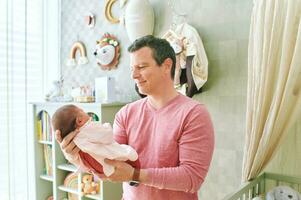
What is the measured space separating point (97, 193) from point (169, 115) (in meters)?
1.49

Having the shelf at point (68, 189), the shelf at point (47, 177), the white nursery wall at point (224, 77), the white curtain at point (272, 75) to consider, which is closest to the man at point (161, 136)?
the white curtain at point (272, 75)

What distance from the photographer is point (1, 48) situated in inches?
101

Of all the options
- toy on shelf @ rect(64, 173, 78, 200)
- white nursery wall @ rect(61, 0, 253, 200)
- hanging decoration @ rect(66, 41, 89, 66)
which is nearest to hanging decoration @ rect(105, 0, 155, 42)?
white nursery wall @ rect(61, 0, 253, 200)

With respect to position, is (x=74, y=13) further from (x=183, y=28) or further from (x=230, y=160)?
(x=230, y=160)

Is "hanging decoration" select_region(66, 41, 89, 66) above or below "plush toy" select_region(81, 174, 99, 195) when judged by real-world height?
above

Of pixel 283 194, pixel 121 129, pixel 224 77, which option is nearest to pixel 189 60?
pixel 224 77

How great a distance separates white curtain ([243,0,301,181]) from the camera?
1.36 metres

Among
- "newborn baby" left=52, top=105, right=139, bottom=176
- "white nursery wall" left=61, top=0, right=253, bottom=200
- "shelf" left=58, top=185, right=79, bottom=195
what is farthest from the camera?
"shelf" left=58, top=185, right=79, bottom=195

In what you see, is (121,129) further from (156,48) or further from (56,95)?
(56,95)

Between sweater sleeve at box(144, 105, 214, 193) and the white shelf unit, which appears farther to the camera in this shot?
the white shelf unit

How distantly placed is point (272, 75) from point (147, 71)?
Answer: 73cm

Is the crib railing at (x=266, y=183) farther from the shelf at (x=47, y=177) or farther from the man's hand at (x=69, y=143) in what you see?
the shelf at (x=47, y=177)

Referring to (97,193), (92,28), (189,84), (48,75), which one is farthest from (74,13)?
(97,193)

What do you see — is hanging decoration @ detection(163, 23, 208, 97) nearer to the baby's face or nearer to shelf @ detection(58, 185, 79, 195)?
the baby's face
